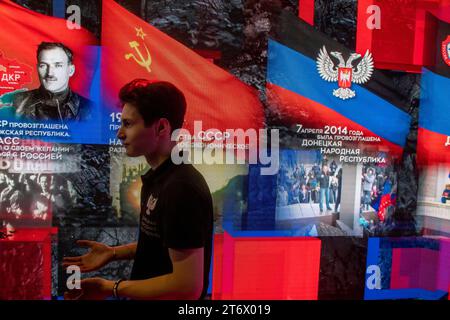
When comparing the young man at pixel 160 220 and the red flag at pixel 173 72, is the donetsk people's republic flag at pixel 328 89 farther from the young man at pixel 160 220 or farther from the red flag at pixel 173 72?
the young man at pixel 160 220

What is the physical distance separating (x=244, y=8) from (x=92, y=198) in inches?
49.8

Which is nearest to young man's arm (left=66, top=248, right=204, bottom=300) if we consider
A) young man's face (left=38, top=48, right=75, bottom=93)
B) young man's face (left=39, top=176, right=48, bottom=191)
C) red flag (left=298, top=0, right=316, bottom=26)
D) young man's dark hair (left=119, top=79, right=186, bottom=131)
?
young man's face (left=39, top=176, right=48, bottom=191)

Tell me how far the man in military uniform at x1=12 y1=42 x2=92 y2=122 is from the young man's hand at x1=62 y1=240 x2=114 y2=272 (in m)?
0.65

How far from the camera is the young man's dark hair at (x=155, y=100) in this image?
6.45 ft

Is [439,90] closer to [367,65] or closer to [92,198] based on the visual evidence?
[367,65]

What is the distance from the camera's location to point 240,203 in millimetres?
2127

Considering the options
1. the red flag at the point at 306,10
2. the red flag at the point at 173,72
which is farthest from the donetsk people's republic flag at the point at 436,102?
the red flag at the point at 173,72

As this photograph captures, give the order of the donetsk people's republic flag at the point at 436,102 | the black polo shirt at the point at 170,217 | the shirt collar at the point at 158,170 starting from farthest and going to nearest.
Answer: the donetsk people's republic flag at the point at 436,102, the shirt collar at the point at 158,170, the black polo shirt at the point at 170,217

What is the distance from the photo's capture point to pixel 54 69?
76.9 inches

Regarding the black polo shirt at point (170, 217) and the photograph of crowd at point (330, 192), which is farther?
the photograph of crowd at point (330, 192)

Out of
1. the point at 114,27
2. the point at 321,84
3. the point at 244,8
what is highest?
the point at 244,8

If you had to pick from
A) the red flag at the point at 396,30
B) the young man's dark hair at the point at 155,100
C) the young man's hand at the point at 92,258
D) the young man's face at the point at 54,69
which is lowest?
the young man's hand at the point at 92,258

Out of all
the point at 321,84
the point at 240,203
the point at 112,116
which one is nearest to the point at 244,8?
the point at 321,84

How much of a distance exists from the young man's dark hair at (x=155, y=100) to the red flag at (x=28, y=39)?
10.6 inches
